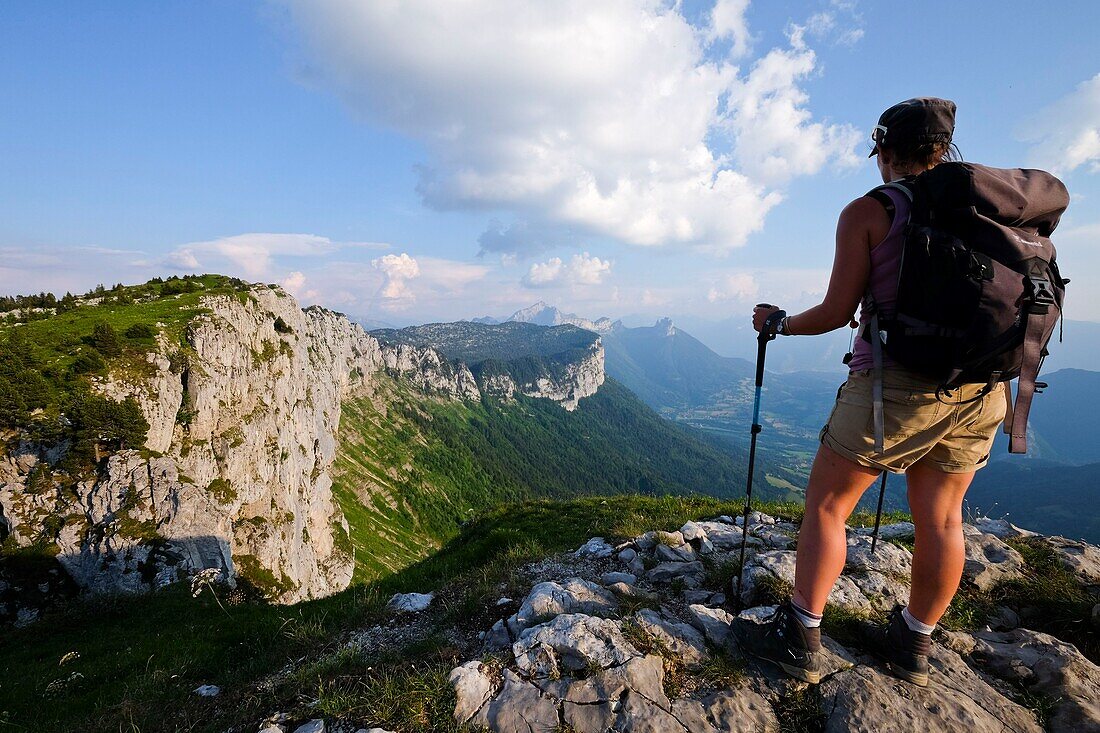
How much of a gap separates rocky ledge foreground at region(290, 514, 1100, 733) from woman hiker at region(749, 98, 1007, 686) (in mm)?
327

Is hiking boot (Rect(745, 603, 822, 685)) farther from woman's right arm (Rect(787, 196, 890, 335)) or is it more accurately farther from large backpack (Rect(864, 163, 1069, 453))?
woman's right arm (Rect(787, 196, 890, 335))

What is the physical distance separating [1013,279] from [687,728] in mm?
4394

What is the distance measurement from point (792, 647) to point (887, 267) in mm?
3587

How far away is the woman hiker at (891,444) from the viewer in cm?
369

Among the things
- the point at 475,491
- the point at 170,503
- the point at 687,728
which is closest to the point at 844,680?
the point at 687,728

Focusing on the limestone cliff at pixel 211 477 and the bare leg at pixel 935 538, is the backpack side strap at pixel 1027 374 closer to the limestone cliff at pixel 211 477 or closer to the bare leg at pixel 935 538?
the bare leg at pixel 935 538

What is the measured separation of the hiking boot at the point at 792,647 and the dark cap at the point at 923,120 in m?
4.55

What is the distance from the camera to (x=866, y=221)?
146 inches

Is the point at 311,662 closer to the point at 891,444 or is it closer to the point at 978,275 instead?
the point at 891,444

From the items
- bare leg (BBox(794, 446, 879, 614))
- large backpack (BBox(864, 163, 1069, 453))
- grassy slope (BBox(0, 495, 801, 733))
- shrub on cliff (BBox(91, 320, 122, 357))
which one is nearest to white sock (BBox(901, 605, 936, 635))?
bare leg (BBox(794, 446, 879, 614))

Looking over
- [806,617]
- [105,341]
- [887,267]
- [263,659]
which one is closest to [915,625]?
[806,617]

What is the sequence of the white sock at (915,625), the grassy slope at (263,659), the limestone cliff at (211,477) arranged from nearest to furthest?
the white sock at (915,625) < the grassy slope at (263,659) < the limestone cliff at (211,477)

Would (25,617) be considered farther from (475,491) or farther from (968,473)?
(475,491)

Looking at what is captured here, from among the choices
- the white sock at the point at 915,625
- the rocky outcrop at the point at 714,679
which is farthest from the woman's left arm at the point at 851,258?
the rocky outcrop at the point at 714,679
